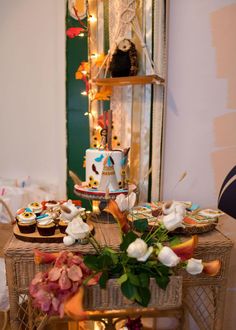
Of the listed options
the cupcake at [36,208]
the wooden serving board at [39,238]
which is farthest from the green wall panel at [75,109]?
the wooden serving board at [39,238]

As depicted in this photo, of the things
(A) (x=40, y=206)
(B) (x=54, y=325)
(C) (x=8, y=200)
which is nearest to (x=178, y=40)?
(A) (x=40, y=206)

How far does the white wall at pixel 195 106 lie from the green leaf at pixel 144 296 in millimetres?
706

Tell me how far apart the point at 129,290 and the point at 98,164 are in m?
0.54

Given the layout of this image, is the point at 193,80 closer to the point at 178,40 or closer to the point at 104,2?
the point at 178,40

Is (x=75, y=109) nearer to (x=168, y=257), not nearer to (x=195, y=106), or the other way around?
(x=195, y=106)

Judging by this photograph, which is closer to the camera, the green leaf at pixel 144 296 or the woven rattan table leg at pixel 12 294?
the green leaf at pixel 144 296

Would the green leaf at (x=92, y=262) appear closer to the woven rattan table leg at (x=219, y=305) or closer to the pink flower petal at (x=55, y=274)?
the pink flower petal at (x=55, y=274)

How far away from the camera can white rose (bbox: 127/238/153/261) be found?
2.64ft

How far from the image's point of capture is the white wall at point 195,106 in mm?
1328

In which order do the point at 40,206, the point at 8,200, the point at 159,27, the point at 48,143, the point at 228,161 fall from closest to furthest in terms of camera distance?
the point at 40,206 → the point at 159,27 → the point at 228,161 → the point at 8,200 → the point at 48,143

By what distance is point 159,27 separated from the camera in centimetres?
130

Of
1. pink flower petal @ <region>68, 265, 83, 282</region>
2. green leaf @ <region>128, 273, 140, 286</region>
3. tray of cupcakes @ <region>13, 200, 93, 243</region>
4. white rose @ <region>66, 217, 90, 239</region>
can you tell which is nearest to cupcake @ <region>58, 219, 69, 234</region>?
tray of cupcakes @ <region>13, 200, 93, 243</region>

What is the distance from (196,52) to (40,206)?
1023 mm

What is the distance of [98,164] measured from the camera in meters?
1.19
